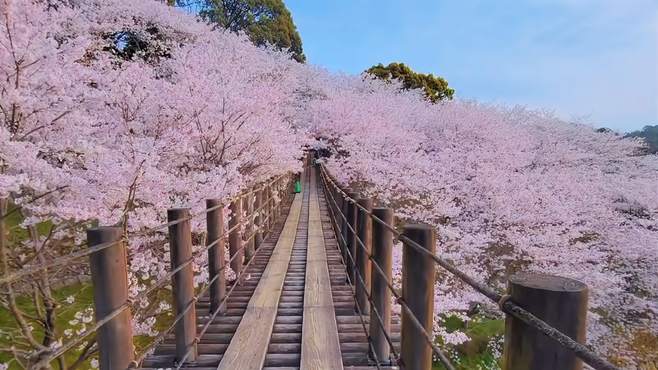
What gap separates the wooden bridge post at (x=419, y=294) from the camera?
2117 mm

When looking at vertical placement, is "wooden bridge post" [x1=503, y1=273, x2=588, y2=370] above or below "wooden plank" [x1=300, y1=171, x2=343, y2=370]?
above

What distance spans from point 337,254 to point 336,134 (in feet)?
64.0

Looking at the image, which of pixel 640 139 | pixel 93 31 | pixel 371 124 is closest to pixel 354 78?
pixel 371 124

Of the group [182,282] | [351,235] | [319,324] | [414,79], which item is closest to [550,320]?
[182,282]

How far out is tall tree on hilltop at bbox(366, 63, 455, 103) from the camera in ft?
132

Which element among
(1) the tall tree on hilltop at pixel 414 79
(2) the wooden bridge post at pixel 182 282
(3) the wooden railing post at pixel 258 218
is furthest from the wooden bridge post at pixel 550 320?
(1) the tall tree on hilltop at pixel 414 79

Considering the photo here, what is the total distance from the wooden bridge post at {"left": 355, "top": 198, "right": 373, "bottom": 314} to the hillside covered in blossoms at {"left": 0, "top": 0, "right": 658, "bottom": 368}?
327cm

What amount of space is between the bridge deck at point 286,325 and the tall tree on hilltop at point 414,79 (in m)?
35.6

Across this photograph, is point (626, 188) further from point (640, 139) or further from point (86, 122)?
point (86, 122)

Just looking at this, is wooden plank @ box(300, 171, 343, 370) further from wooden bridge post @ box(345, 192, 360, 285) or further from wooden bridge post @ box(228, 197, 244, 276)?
wooden bridge post @ box(228, 197, 244, 276)

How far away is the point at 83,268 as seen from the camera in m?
9.90

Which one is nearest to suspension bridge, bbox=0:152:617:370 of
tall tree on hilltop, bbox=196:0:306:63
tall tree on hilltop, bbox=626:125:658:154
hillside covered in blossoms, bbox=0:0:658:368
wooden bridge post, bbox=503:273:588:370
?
wooden bridge post, bbox=503:273:588:370

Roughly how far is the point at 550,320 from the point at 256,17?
34665 millimetres

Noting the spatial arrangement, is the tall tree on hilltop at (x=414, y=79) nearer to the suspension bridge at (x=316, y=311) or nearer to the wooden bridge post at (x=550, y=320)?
the suspension bridge at (x=316, y=311)
